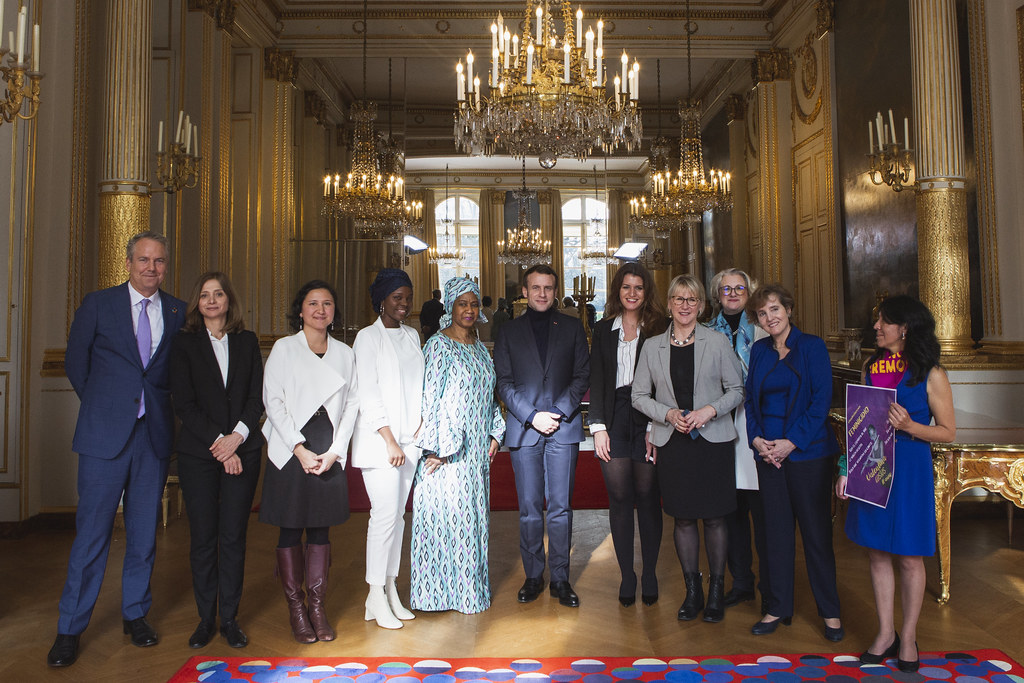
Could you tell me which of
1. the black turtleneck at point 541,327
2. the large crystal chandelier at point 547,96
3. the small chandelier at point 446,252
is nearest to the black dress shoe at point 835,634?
the black turtleneck at point 541,327

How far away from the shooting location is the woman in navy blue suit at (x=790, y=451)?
3.25 metres

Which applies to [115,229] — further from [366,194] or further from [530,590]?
[366,194]

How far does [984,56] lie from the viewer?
5.59 metres

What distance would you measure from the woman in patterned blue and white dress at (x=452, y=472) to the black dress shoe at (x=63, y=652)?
1.40m

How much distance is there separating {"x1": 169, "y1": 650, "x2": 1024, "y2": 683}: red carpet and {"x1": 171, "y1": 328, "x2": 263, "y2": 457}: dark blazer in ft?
2.90

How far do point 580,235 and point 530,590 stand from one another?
665 inches

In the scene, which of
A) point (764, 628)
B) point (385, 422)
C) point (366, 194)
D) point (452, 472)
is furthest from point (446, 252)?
point (764, 628)

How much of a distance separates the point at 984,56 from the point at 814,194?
11.6 feet

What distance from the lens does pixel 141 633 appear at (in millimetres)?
3225

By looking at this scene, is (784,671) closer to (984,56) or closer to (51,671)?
(51,671)

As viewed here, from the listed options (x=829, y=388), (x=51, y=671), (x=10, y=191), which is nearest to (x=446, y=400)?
(x=829, y=388)

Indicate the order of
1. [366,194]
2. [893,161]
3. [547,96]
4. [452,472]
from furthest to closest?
[366,194] < [893,161] < [547,96] < [452,472]

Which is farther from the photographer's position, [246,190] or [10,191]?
[246,190]

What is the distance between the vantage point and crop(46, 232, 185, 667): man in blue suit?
3168mm
